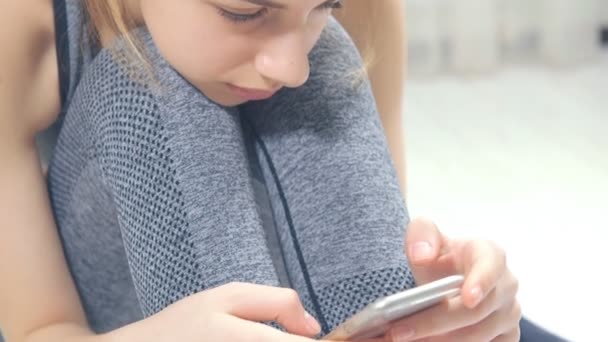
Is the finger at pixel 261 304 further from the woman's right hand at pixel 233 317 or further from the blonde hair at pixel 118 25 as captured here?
the blonde hair at pixel 118 25

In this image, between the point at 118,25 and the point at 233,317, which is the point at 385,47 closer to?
the point at 118,25

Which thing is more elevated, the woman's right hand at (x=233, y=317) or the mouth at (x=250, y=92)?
the mouth at (x=250, y=92)

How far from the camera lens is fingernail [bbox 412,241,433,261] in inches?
27.9

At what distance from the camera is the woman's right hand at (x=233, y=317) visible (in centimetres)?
62

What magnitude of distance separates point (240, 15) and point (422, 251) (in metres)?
0.22

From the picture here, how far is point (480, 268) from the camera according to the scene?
0.66 m

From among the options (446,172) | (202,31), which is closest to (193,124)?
(202,31)

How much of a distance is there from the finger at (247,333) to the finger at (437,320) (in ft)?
0.25

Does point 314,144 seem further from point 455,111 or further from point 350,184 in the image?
point 455,111

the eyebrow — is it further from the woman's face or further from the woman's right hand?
the woman's right hand

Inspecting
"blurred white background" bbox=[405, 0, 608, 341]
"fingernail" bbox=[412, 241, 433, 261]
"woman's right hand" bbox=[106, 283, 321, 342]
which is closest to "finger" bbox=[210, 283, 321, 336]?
"woman's right hand" bbox=[106, 283, 321, 342]

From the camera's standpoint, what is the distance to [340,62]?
Result: 85 centimetres

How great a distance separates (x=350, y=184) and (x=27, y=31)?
296 millimetres

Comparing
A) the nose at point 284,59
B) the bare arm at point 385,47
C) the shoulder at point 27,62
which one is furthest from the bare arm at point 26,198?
the bare arm at point 385,47
